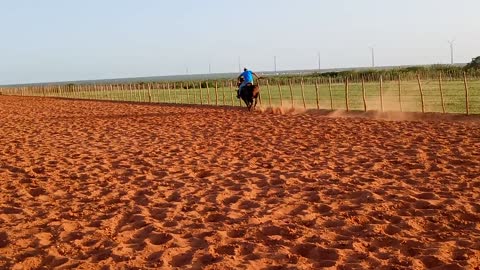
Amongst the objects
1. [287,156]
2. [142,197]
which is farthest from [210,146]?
[142,197]

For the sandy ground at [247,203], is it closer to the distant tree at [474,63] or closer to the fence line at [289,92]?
the fence line at [289,92]

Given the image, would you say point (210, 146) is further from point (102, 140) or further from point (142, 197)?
point (142, 197)

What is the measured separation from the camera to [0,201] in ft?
19.5

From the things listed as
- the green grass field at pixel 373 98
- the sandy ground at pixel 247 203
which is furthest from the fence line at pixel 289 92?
the sandy ground at pixel 247 203

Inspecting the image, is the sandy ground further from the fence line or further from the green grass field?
the fence line

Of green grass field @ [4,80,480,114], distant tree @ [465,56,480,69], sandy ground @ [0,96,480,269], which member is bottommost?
sandy ground @ [0,96,480,269]

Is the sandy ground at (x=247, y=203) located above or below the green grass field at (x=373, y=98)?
below

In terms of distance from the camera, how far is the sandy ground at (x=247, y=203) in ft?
13.0

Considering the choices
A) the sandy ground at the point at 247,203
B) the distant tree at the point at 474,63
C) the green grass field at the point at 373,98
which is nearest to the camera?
the sandy ground at the point at 247,203

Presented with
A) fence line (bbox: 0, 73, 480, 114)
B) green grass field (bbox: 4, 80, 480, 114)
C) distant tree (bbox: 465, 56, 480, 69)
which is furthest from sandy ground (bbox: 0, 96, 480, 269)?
distant tree (bbox: 465, 56, 480, 69)

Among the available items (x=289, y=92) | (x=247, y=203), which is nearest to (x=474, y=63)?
(x=289, y=92)

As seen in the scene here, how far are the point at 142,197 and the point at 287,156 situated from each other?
3003mm

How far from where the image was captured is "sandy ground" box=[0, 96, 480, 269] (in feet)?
13.0

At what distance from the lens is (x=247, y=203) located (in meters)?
5.42
